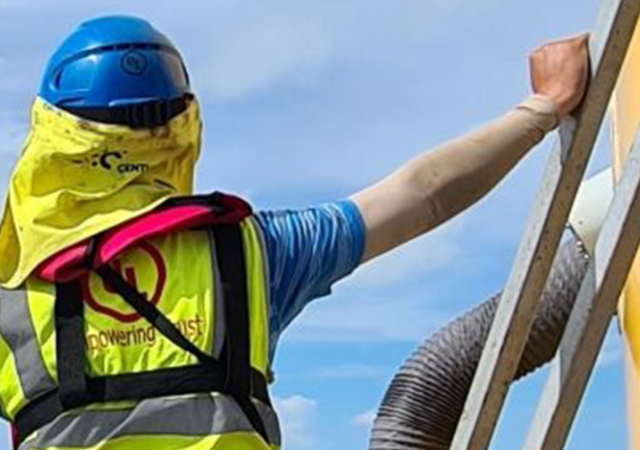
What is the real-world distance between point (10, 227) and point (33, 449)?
474 millimetres

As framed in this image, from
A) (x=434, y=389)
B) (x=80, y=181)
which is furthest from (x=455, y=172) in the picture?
(x=434, y=389)

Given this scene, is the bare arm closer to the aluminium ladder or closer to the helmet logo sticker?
the aluminium ladder

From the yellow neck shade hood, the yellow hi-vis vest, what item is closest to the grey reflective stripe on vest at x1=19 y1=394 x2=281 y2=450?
the yellow hi-vis vest

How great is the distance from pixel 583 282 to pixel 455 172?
343 mm

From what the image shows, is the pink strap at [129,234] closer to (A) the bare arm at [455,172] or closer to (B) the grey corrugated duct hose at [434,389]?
(A) the bare arm at [455,172]

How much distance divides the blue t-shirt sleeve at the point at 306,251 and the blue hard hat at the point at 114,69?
12.9 inches

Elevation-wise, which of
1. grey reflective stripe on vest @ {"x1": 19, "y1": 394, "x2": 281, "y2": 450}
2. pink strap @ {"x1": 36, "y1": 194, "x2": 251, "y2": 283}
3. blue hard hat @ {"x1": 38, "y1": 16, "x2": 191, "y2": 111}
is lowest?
grey reflective stripe on vest @ {"x1": 19, "y1": 394, "x2": 281, "y2": 450}

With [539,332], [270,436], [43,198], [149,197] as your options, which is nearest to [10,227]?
[43,198]

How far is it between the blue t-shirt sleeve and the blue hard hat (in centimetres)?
33

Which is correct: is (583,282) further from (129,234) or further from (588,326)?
(129,234)

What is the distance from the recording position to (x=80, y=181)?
9.40 feet

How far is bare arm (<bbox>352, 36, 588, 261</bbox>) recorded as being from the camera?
9.57 feet

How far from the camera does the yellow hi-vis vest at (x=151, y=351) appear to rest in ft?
8.70

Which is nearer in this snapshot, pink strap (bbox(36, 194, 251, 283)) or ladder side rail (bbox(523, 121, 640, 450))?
ladder side rail (bbox(523, 121, 640, 450))
